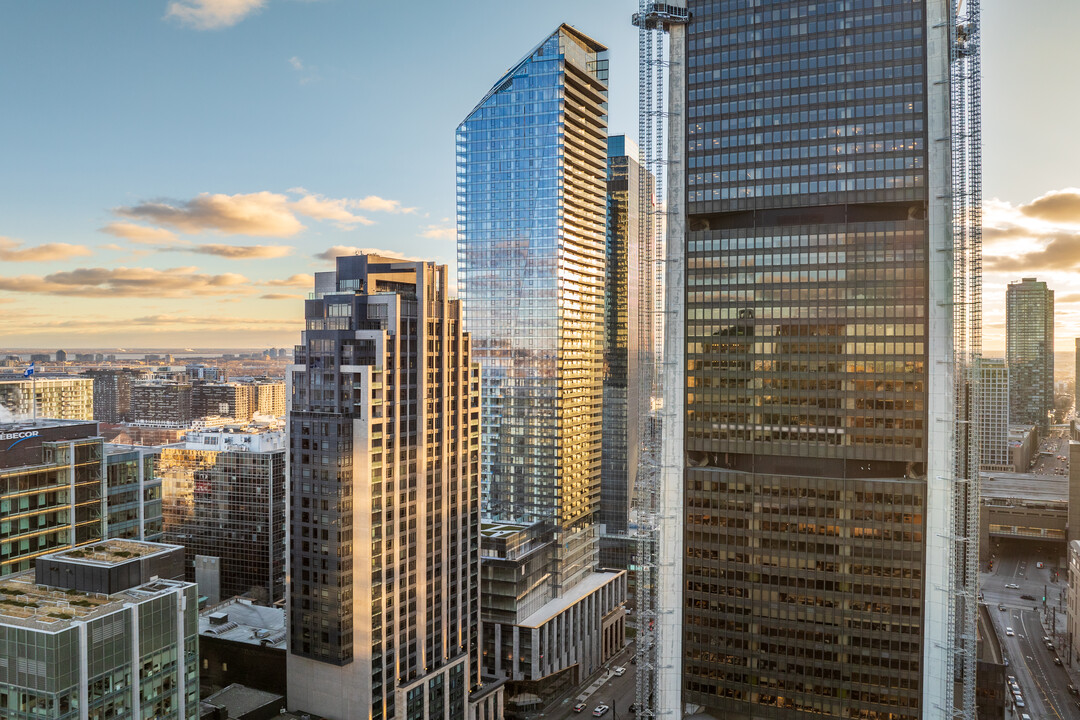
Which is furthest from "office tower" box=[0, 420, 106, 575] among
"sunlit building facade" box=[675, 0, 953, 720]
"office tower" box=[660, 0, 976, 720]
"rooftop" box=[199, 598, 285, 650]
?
"sunlit building facade" box=[675, 0, 953, 720]

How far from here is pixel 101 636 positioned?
85375 mm

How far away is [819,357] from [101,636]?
422 ft

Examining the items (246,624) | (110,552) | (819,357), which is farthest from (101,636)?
(819,357)

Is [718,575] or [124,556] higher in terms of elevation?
[124,556]

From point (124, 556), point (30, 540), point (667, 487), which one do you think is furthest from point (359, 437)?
point (667, 487)

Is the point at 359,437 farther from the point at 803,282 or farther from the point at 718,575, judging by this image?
the point at 803,282

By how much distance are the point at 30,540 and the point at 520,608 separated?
105148 mm

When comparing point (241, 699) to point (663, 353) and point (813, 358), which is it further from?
point (813, 358)

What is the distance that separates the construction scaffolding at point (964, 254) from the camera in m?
148

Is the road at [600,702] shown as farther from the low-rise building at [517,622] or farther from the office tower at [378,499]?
the office tower at [378,499]

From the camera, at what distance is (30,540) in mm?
111750

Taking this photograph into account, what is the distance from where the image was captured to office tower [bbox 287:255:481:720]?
127750 millimetres

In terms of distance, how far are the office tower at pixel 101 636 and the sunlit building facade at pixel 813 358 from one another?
10172cm

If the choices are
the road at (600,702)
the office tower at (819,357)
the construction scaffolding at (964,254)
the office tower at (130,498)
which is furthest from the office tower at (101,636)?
the construction scaffolding at (964,254)
